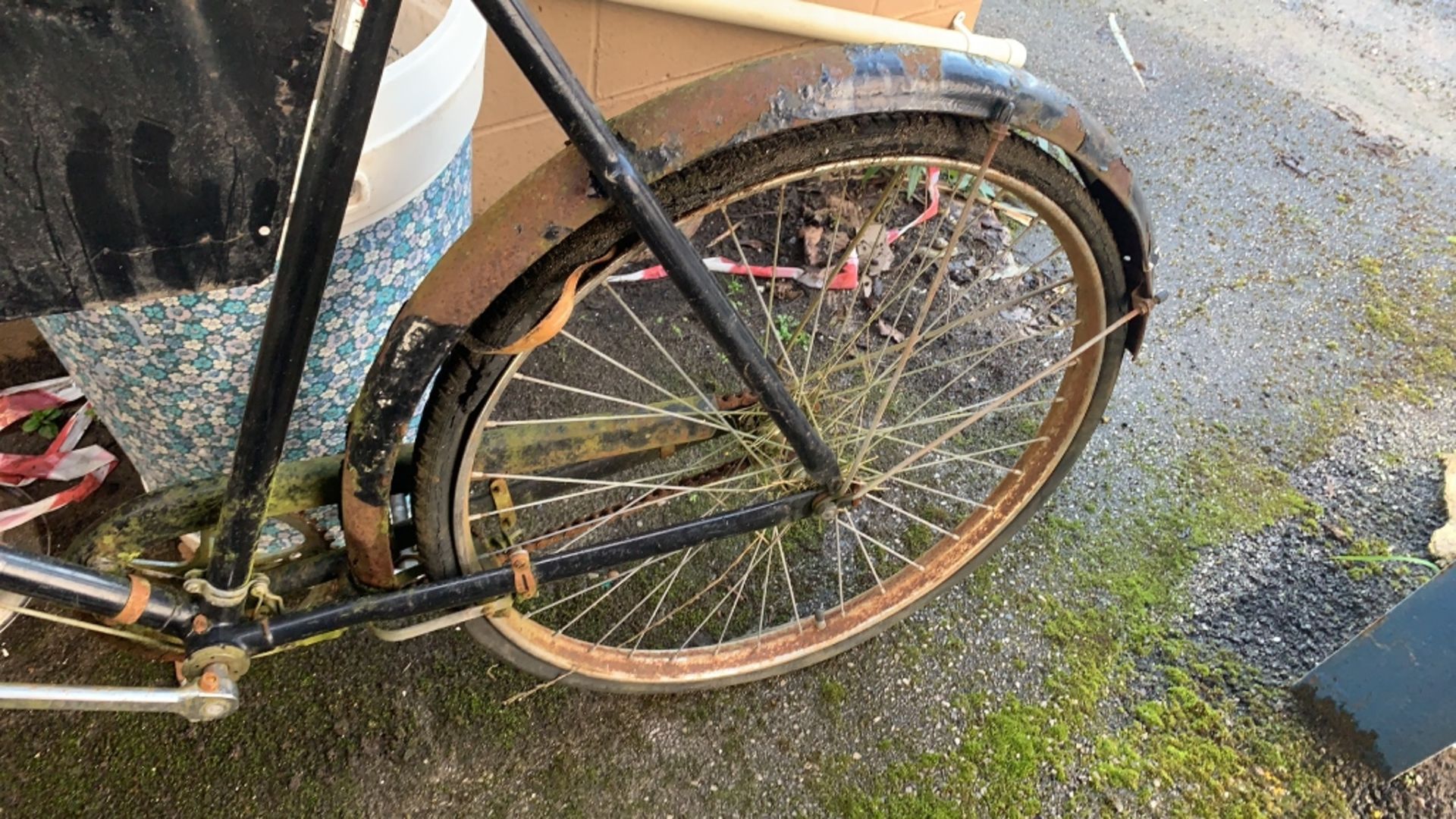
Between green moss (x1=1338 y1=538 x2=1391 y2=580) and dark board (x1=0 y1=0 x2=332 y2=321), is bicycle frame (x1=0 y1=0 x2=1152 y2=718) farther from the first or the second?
green moss (x1=1338 y1=538 x2=1391 y2=580)

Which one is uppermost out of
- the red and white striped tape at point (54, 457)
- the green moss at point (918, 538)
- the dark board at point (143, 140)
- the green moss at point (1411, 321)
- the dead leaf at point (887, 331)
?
the dark board at point (143, 140)

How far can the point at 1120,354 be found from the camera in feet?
4.46

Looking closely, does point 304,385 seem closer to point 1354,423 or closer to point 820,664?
point 820,664

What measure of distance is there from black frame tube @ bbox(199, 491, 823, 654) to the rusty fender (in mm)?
200

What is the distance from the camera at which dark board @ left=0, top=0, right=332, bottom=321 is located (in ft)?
2.23

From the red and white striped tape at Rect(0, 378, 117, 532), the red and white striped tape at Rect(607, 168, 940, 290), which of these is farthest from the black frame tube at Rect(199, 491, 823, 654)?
the red and white striped tape at Rect(607, 168, 940, 290)

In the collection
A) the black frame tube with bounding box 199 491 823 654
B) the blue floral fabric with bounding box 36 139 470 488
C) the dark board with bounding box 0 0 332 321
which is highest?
the dark board with bounding box 0 0 332 321

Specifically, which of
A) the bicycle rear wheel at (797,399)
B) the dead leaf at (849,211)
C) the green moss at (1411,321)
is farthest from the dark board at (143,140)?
the green moss at (1411,321)

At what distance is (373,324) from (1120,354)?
1.06m

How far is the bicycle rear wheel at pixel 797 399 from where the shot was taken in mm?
1015

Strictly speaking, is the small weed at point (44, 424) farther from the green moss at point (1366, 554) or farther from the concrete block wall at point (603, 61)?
the green moss at point (1366, 554)

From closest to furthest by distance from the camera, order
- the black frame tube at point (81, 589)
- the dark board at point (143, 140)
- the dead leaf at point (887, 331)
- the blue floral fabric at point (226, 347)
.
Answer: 1. the dark board at point (143, 140)
2. the black frame tube at point (81, 589)
3. the blue floral fabric at point (226, 347)
4. the dead leaf at point (887, 331)

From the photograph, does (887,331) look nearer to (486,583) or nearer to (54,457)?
(486,583)

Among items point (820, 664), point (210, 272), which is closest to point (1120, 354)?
point (820, 664)
